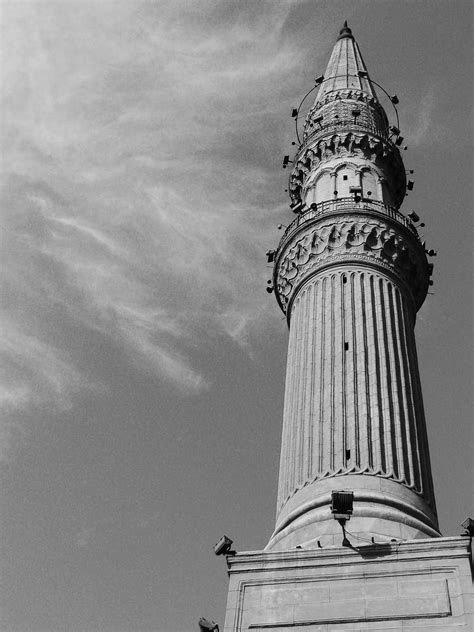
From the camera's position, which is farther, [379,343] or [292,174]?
[292,174]

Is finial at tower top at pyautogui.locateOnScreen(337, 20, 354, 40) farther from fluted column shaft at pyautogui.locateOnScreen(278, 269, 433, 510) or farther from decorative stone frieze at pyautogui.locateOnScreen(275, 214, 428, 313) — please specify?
fluted column shaft at pyautogui.locateOnScreen(278, 269, 433, 510)

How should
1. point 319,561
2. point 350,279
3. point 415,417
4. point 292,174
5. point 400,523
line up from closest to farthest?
point 319,561
point 400,523
point 415,417
point 350,279
point 292,174

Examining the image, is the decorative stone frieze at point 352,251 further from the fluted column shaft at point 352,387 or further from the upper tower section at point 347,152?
the upper tower section at point 347,152

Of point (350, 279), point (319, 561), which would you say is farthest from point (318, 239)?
point (319, 561)

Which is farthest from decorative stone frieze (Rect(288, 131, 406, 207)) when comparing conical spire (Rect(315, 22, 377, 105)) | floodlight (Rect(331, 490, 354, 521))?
floodlight (Rect(331, 490, 354, 521))

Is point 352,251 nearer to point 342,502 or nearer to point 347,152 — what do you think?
point 347,152

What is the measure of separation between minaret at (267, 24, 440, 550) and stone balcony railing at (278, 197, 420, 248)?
41mm

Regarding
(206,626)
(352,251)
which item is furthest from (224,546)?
(352,251)

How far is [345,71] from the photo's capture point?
103 ft

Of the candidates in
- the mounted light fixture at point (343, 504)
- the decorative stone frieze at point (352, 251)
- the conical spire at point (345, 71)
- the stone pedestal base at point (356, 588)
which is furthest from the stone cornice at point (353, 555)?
the conical spire at point (345, 71)

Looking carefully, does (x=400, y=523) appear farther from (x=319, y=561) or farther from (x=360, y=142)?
(x=360, y=142)

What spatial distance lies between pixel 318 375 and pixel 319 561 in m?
5.28

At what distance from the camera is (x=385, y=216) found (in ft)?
77.4

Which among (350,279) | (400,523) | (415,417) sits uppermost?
(350,279)
